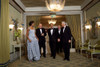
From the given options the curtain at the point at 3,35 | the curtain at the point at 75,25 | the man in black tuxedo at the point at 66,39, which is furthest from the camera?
the curtain at the point at 75,25

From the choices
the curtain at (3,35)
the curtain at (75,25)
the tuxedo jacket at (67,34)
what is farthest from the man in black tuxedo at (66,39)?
the curtain at (75,25)

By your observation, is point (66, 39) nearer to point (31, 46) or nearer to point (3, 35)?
point (31, 46)

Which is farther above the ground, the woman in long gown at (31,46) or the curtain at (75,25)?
the curtain at (75,25)

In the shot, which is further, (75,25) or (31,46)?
(75,25)

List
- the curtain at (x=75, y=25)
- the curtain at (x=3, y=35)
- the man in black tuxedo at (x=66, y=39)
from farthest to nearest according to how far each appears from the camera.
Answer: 1. the curtain at (x=75, y=25)
2. the man in black tuxedo at (x=66, y=39)
3. the curtain at (x=3, y=35)

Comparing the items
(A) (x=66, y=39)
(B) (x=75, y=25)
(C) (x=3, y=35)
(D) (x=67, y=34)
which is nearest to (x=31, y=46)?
(A) (x=66, y=39)

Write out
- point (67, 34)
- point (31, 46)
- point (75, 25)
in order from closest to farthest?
point (31, 46)
point (67, 34)
point (75, 25)

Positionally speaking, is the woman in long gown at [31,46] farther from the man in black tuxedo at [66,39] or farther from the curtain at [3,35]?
the curtain at [3,35]

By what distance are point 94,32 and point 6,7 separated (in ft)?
17.2

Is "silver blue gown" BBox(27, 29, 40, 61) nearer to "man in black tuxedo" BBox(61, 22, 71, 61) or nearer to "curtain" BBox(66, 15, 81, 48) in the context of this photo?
"man in black tuxedo" BBox(61, 22, 71, 61)

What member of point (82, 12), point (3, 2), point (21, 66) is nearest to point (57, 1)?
point (3, 2)

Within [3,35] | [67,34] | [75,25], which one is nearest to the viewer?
[3,35]

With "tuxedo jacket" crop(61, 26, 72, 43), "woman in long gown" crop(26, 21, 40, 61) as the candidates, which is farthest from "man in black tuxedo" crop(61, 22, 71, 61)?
"woman in long gown" crop(26, 21, 40, 61)

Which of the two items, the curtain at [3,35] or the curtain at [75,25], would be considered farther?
the curtain at [75,25]
